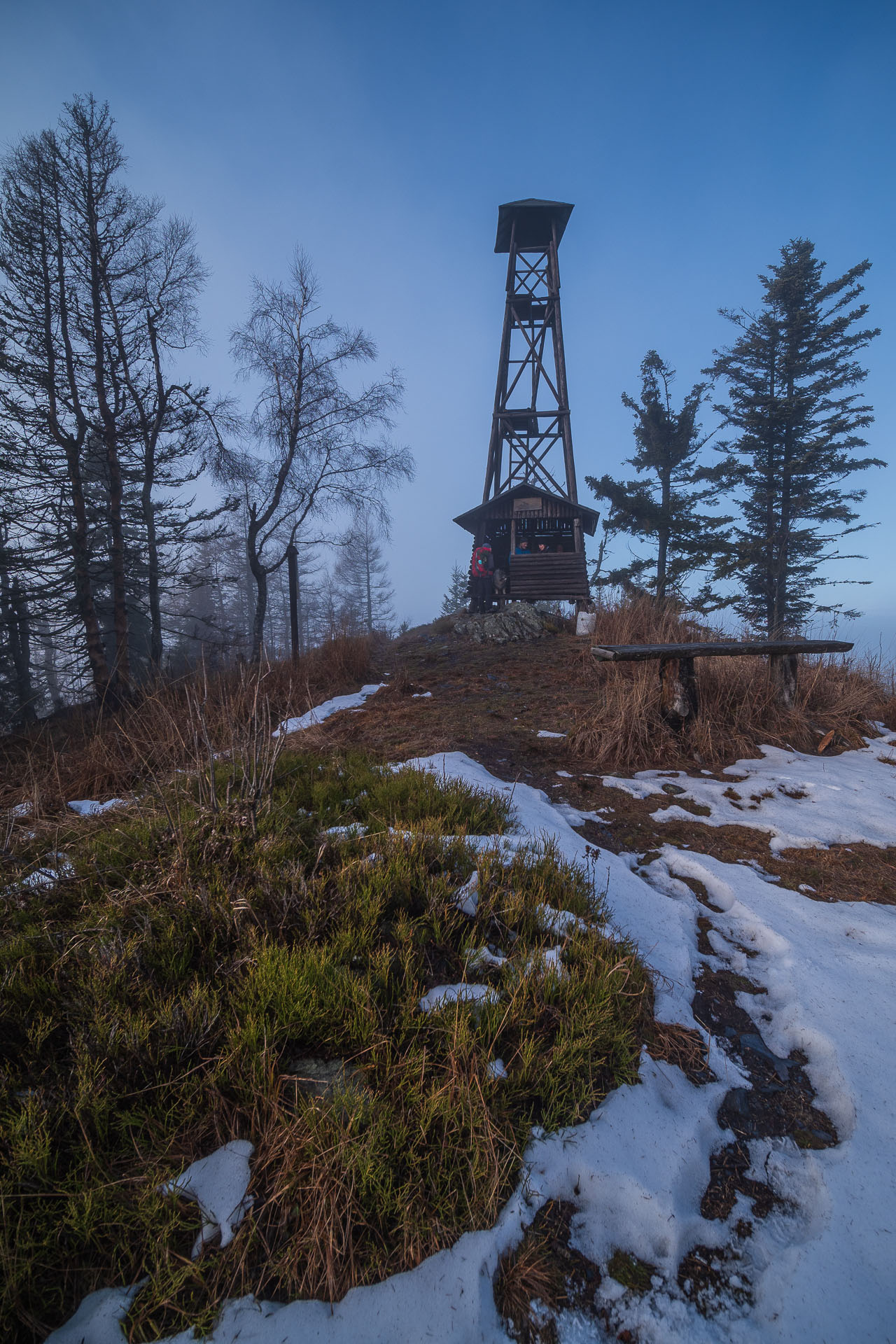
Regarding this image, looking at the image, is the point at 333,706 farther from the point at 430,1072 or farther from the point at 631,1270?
the point at 631,1270

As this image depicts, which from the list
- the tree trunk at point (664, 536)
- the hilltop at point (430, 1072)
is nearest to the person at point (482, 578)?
the tree trunk at point (664, 536)

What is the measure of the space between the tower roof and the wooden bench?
719 inches

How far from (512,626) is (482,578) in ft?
11.2

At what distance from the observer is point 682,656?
15.2 ft

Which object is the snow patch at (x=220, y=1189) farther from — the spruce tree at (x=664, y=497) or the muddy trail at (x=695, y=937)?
the spruce tree at (x=664, y=497)

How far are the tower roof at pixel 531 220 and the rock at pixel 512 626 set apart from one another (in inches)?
531

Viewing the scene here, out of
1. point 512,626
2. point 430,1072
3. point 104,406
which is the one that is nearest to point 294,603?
point 512,626

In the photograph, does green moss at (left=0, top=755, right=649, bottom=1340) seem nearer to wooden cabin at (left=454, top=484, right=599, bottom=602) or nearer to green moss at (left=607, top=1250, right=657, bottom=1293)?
green moss at (left=607, top=1250, right=657, bottom=1293)

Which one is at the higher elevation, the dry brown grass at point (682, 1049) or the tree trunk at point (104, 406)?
the tree trunk at point (104, 406)

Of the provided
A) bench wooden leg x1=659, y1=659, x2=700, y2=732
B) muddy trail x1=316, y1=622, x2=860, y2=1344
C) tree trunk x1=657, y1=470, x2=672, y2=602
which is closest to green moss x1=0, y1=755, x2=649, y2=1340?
muddy trail x1=316, y1=622, x2=860, y2=1344

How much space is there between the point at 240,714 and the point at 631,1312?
4928mm

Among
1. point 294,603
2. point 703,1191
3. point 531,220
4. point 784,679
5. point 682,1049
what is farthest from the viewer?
point 531,220

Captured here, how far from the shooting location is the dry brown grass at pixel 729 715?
182 inches

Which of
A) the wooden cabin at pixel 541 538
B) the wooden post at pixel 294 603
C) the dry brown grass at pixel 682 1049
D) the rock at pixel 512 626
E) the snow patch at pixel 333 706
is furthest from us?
the wooden cabin at pixel 541 538
